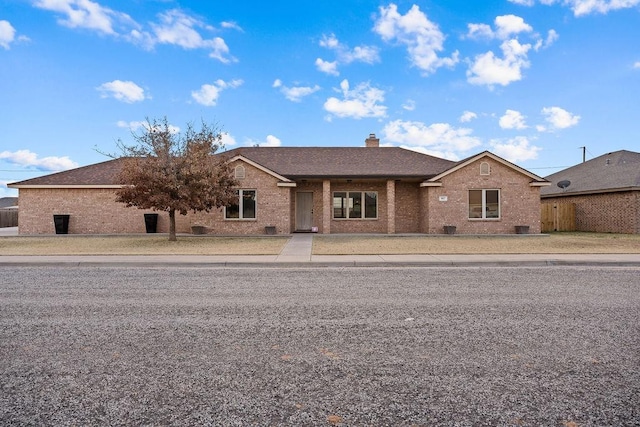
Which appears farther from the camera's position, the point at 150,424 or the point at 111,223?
the point at 111,223

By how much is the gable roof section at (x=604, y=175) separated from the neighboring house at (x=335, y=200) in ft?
14.5

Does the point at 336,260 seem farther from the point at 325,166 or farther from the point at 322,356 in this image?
the point at 325,166

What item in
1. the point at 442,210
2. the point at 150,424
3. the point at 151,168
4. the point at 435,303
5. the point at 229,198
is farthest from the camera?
the point at 442,210

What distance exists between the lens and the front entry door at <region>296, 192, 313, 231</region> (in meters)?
24.0

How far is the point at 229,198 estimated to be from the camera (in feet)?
61.8

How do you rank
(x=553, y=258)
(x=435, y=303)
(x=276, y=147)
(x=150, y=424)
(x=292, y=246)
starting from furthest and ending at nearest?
(x=276, y=147)
(x=292, y=246)
(x=553, y=258)
(x=435, y=303)
(x=150, y=424)

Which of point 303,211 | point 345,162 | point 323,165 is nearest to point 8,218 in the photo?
point 303,211

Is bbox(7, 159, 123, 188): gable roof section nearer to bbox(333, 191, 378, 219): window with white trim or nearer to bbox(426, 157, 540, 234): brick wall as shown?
bbox(333, 191, 378, 219): window with white trim

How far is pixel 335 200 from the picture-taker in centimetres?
2370

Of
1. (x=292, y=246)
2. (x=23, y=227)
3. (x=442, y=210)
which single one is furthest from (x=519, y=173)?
(x=23, y=227)

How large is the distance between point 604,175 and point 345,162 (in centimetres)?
1598

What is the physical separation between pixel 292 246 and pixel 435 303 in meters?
9.72

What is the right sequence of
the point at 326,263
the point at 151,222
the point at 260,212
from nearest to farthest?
the point at 326,263, the point at 260,212, the point at 151,222

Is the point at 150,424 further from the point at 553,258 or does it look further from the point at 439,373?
A: the point at 553,258
